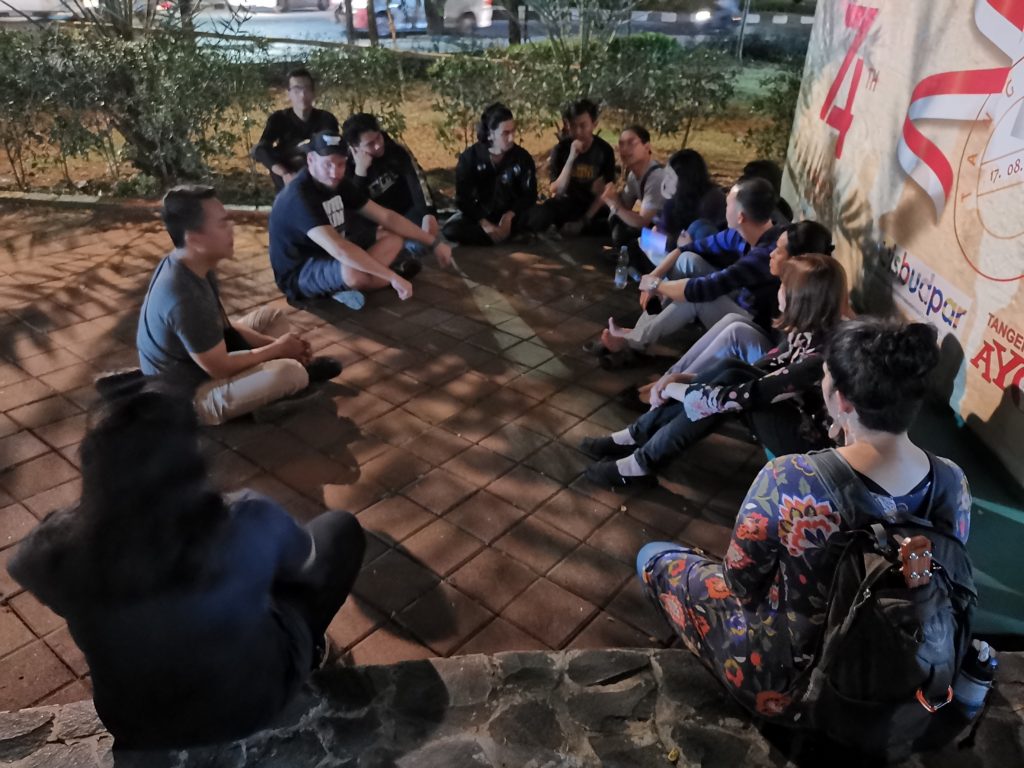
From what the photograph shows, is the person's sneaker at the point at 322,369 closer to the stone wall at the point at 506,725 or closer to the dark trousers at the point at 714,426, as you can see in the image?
the dark trousers at the point at 714,426

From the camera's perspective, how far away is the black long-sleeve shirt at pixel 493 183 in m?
6.33

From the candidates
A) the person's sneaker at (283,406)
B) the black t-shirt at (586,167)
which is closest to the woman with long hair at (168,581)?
the person's sneaker at (283,406)

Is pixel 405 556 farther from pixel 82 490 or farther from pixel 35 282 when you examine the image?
pixel 35 282

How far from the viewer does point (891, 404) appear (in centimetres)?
191

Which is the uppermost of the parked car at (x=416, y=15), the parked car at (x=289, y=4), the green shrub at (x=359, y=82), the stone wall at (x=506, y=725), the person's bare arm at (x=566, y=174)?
the parked car at (x=289, y=4)

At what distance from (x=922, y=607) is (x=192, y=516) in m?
1.72

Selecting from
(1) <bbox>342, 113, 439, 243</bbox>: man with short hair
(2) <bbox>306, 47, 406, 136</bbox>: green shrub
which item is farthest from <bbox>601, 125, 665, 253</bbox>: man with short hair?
(2) <bbox>306, 47, 406, 136</bbox>: green shrub

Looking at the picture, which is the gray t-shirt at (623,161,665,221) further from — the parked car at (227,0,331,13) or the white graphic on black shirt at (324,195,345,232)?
the parked car at (227,0,331,13)

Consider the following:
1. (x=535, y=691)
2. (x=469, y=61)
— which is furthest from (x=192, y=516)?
(x=469, y=61)

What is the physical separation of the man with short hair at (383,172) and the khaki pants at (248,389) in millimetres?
1965

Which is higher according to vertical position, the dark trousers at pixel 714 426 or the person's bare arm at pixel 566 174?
the person's bare arm at pixel 566 174

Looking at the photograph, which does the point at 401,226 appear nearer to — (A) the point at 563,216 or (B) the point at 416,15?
(A) the point at 563,216

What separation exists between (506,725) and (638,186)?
4499mm

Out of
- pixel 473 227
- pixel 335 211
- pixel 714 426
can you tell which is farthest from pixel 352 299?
pixel 714 426
